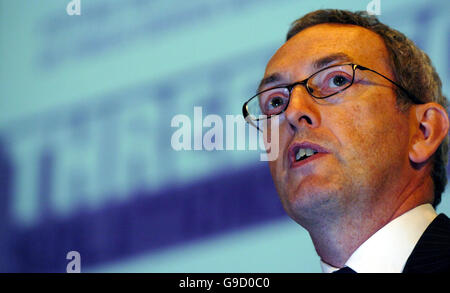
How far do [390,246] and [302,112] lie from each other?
0.84 feet

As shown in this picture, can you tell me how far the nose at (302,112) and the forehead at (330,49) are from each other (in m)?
0.06

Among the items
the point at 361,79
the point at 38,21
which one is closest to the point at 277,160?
the point at 361,79

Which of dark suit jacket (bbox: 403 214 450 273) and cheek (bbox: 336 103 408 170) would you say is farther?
cheek (bbox: 336 103 408 170)

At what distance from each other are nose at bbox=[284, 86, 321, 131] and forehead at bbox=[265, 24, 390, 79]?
56 mm

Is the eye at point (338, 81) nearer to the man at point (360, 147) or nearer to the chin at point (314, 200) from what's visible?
the man at point (360, 147)

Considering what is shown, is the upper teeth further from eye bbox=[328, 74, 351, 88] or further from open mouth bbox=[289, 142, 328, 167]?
eye bbox=[328, 74, 351, 88]

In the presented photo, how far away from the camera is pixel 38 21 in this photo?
4.30ft

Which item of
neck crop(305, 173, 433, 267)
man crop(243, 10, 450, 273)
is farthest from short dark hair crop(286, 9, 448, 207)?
neck crop(305, 173, 433, 267)

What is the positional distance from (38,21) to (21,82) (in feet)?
0.52

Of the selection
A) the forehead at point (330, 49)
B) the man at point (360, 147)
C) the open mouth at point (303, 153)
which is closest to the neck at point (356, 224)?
the man at point (360, 147)

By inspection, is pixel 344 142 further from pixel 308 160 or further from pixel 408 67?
pixel 408 67

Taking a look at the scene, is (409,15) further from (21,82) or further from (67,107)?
(21,82)

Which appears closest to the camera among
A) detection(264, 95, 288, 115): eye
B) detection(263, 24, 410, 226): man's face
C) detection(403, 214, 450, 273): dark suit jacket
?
detection(403, 214, 450, 273): dark suit jacket

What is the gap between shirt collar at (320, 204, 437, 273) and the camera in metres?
0.81
